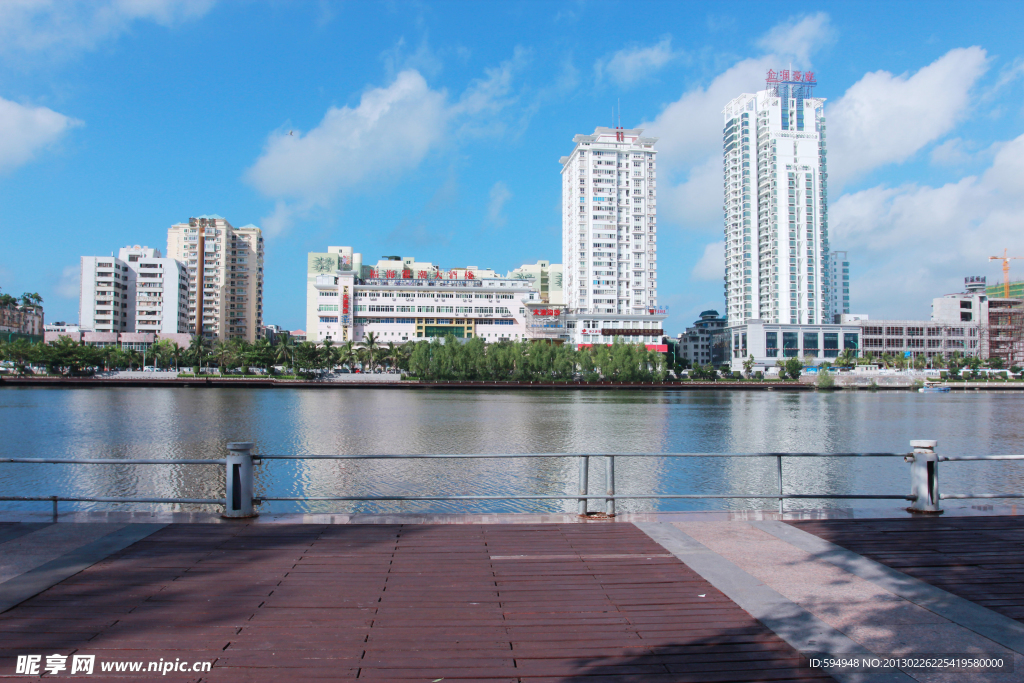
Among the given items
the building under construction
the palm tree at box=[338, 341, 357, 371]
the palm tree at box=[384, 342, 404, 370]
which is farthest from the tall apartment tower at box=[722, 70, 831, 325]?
the palm tree at box=[338, 341, 357, 371]

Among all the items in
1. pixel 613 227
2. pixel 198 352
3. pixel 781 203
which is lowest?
pixel 198 352

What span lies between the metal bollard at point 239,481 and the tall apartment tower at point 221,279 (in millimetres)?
184990

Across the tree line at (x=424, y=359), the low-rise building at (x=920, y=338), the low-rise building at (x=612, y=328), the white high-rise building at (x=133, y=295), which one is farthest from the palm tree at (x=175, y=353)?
the low-rise building at (x=920, y=338)

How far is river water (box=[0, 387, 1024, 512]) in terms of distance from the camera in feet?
78.3

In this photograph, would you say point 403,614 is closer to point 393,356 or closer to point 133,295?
point 393,356

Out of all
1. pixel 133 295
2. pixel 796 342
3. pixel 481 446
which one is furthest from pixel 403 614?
pixel 133 295

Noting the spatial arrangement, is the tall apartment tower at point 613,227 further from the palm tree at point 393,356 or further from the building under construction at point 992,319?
the building under construction at point 992,319

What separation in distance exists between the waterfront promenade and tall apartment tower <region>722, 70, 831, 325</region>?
559ft

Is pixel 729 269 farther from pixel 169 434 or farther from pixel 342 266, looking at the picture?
pixel 169 434

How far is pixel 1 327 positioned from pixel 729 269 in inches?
7844

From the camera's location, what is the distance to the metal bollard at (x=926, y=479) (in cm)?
1042

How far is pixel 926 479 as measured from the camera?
10.5 metres

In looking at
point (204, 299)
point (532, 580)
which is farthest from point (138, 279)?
point (532, 580)

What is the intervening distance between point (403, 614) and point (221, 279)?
656ft
